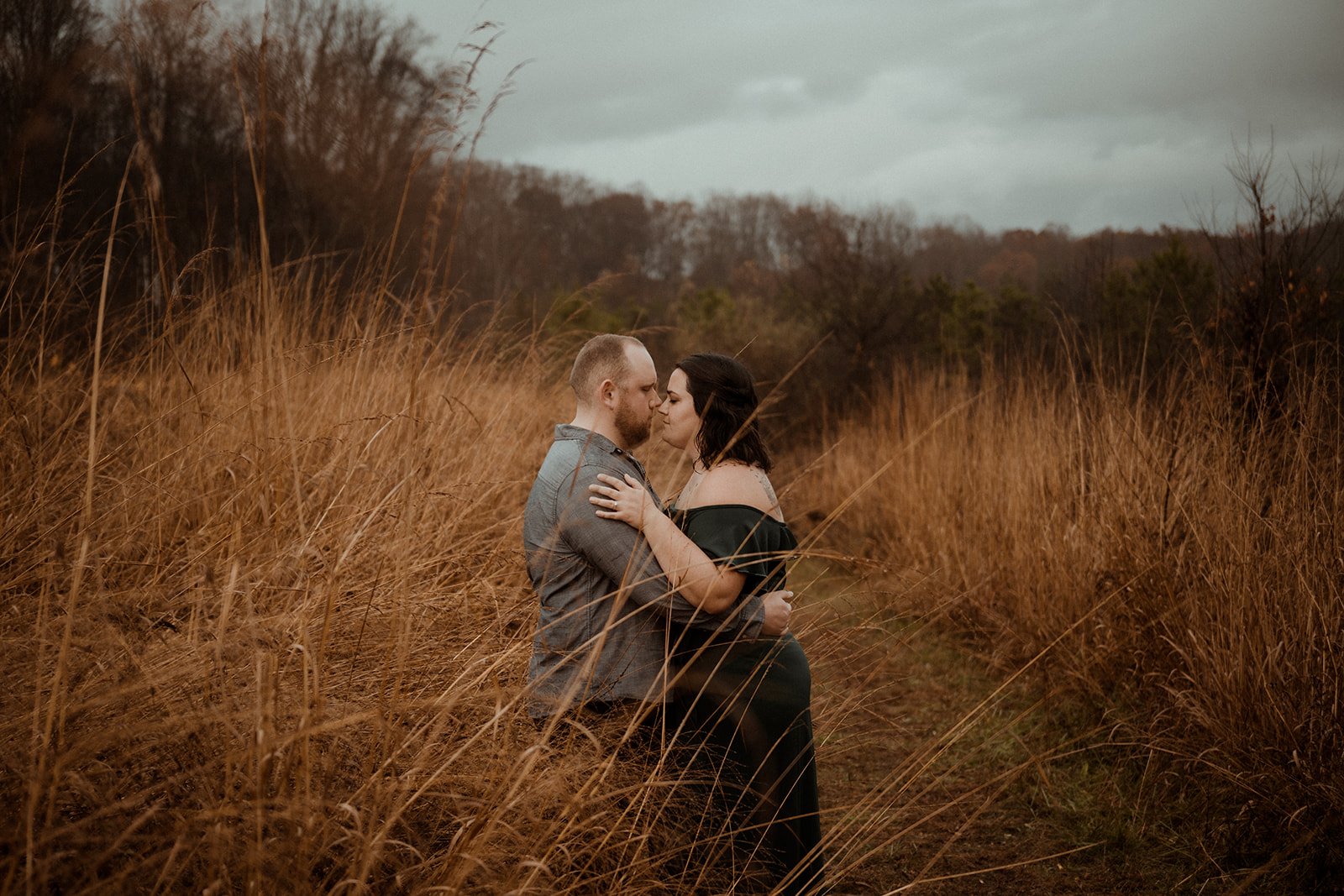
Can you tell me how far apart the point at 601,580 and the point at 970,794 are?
4.14 ft

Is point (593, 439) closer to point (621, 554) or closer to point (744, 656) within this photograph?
point (621, 554)

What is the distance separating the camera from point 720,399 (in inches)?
111

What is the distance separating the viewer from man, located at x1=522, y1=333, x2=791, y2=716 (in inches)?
85.4

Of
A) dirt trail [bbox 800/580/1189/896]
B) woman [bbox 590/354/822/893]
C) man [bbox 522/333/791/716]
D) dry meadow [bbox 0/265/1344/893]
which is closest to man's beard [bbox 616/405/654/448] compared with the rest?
man [bbox 522/333/791/716]

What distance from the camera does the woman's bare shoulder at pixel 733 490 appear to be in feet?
8.40

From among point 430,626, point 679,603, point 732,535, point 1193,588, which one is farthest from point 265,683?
point 1193,588

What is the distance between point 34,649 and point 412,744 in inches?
31.9

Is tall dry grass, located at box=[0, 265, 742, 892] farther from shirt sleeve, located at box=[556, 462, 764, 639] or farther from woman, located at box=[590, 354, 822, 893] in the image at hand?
woman, located at box=[590, 354, 822, 893]

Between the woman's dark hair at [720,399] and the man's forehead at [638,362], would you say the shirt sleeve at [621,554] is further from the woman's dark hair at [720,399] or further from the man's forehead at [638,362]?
the woman's dark hair at [720,399]

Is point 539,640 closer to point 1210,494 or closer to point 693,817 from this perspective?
point 693,817

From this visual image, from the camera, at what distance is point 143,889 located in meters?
1.26

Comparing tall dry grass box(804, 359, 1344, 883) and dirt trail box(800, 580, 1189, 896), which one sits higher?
tall dry grass box(804, 359, 1344, 883)

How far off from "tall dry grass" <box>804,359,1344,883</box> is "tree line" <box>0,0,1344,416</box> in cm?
36

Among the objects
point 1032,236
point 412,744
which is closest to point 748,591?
point 412,744
